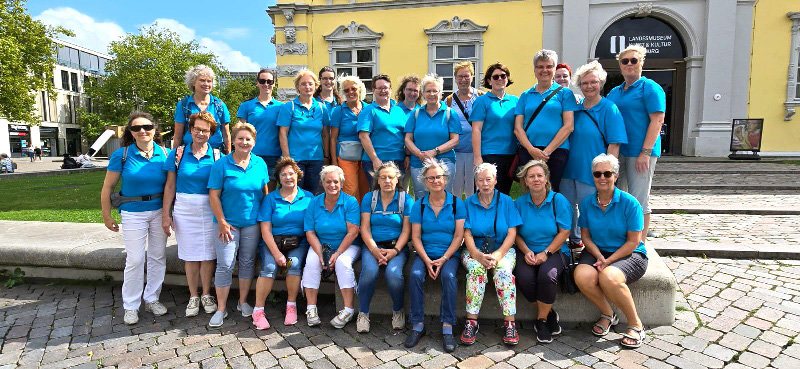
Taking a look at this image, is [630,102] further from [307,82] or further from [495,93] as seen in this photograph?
[307,82]

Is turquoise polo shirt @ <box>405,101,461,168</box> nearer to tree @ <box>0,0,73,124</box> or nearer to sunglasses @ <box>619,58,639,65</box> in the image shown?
sunglasses @ <box>619,58,639,65</box>

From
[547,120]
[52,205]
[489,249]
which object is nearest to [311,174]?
[489,249]

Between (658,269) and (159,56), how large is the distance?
149 ft

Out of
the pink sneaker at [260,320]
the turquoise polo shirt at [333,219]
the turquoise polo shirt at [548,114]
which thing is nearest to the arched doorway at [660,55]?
the turquoise polo shirt at [548,114]

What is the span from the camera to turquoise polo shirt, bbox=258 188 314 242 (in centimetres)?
416

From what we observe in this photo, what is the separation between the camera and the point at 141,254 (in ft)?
13.9

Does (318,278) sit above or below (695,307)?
above

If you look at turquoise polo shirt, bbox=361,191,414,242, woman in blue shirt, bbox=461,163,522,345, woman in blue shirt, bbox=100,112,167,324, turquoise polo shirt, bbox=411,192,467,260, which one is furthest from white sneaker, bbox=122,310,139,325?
woman in blue shirt, bbox=461,163,522,345

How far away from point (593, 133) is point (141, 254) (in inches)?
167

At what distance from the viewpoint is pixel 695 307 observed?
4.05 metres

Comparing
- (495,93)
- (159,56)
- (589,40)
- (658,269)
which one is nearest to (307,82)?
(495,93)

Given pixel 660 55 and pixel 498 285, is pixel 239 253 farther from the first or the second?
pixel 660 55

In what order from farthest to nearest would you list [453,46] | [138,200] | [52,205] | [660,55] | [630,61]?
[453,46], [660,55], [52,205], [630,61], [138,200]

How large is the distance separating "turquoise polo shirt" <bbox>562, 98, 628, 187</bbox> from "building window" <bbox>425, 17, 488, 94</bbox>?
1225cm
